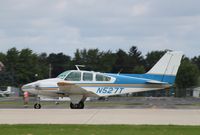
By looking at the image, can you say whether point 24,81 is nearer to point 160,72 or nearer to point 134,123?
point 160,72

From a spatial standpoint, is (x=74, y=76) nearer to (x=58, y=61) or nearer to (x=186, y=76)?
(x=186, y=76)

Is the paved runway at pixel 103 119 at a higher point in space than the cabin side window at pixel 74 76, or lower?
lower

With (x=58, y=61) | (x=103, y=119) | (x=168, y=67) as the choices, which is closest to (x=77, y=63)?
(x=58, y=61)

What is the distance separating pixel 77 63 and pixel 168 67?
301 ft

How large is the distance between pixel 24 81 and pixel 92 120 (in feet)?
295

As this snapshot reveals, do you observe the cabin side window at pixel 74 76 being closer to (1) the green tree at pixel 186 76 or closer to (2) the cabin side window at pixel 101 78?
(2) the cabin side window at pixel 101 78

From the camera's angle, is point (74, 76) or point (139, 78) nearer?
point (74, 76)

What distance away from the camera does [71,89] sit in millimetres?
28422

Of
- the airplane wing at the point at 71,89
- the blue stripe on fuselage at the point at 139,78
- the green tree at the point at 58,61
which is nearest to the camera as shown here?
the airplane wing at the point at 71,89
